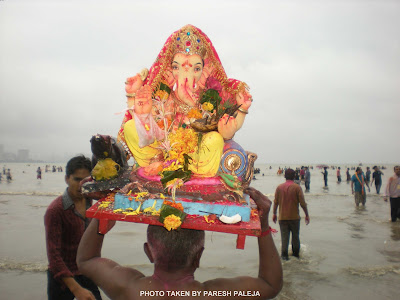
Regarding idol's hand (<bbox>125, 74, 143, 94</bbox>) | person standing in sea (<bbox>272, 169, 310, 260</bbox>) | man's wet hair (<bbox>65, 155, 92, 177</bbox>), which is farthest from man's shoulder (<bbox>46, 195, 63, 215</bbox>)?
person standing in sea (<bbox>272, 169, 310, 260</bbox>)

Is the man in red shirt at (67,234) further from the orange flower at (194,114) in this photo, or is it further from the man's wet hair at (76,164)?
the orange flower at (194,114)

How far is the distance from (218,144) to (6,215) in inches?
557

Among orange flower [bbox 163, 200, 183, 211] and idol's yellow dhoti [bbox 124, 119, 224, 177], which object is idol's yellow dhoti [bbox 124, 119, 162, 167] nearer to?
idol's yellow dhoti [bbox 124, 119, 224, 177]

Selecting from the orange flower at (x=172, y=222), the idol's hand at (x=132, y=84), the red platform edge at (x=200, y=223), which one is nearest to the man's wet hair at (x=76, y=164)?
the idol's hand at (x=132, y=84)

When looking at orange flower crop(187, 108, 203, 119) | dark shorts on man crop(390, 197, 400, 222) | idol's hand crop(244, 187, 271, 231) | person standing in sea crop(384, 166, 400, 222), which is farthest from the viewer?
dark shorts on man crop(390, 197, 400, 222)

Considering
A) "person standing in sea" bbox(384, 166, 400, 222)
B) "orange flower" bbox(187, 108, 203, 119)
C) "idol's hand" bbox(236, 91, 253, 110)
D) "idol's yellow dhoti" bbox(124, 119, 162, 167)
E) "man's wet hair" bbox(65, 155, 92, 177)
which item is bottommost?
"person standing in sea" bbox(384, 166, 400, 222)

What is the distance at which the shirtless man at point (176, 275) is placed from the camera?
5.97ft

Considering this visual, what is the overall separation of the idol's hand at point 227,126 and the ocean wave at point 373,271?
19.0 ft

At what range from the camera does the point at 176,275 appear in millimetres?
1897

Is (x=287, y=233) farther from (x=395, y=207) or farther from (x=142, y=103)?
(x=395, y=207)

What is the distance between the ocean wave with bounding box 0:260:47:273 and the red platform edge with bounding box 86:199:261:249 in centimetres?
571

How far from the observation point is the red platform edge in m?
1.99

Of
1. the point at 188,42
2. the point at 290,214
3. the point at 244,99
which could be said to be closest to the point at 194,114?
the point at 244,99

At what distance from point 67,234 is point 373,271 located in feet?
22.2
